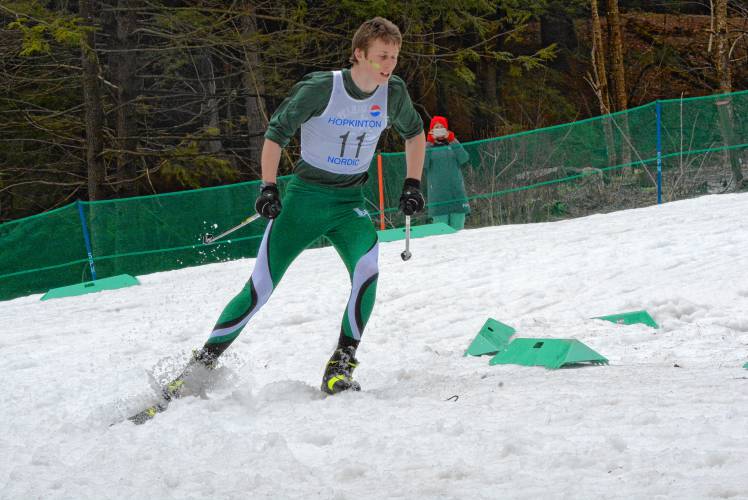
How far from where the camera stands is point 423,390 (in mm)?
4141

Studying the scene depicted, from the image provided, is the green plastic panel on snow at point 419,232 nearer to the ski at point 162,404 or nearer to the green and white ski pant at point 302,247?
the green and white ski pant at point 302,247

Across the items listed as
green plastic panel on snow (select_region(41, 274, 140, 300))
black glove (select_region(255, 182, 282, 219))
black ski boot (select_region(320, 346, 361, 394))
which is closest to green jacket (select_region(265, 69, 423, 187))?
black glove (select_region(255, 182, 282, 219))

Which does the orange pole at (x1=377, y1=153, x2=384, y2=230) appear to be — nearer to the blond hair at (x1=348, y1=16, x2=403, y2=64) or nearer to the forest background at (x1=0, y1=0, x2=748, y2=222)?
the forest background at (x1=0, y1=0, x2=748, y2=222)

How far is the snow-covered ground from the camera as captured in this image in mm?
2686

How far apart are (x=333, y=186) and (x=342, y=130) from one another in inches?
11.7

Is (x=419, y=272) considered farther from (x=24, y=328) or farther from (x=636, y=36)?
(x=636, y=36)

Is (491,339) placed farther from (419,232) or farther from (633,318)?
(419,232)

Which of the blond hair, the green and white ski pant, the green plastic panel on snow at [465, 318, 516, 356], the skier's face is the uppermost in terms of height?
the blond hair

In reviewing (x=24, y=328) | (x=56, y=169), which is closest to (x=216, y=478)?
(x=24, y=328)

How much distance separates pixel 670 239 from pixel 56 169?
41.5 feet

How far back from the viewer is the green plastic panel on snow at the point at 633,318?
5652 mm

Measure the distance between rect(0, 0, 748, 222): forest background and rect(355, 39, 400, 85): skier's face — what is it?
9.04 meters

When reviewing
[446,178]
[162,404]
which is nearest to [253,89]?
[446,178]

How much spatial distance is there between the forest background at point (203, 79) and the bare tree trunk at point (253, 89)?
0.03 metres
